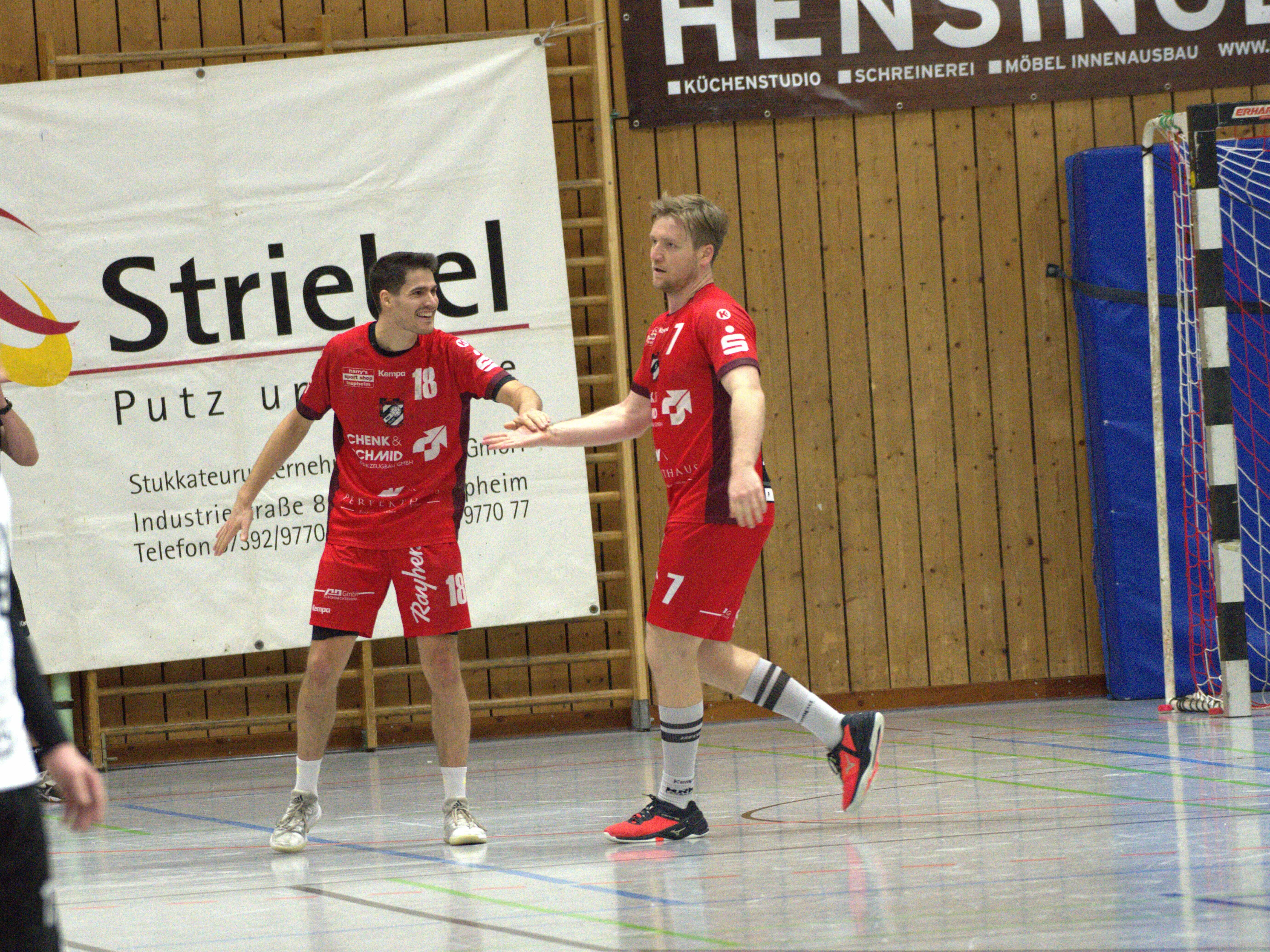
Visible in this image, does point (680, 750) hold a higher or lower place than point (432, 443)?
lower

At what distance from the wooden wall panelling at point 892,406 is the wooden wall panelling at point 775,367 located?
16.3 inches

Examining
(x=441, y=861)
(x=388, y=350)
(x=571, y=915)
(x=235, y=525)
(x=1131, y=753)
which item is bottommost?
(x=1131, y=753)

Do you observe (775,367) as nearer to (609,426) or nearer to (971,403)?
(971,403)

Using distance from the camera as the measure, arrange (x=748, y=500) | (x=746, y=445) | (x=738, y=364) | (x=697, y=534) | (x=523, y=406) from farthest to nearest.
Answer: (x=523, y=406)
(x=697, y=534)
(x=738, y=364)
(x=746, y=445)
(x=748, y=500)

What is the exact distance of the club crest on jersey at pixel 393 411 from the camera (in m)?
4.63

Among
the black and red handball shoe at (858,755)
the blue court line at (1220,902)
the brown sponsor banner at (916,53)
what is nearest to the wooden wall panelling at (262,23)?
the brown sponsor banner at (916,53)

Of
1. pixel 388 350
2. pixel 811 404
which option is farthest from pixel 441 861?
pixel 811 404

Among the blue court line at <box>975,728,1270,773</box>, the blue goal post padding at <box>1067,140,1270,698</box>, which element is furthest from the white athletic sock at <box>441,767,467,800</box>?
the blue goal post padding at <box>1067,140,1270,698</box>

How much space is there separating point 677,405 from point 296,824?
1.67 meters

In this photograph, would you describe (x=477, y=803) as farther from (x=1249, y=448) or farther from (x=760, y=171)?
(x=1249, y=448)

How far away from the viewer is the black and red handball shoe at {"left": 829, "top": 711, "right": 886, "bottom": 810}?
4344 mm

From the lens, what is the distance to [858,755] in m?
4.38

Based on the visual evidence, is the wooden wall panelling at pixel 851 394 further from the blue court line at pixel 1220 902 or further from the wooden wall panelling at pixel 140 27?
the blue court line at pixel 1220 902

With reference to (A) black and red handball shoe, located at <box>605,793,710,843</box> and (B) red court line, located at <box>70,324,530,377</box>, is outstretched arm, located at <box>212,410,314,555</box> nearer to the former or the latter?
(A) black and red handball shoe, located at <box>605,793,710,843</box>
